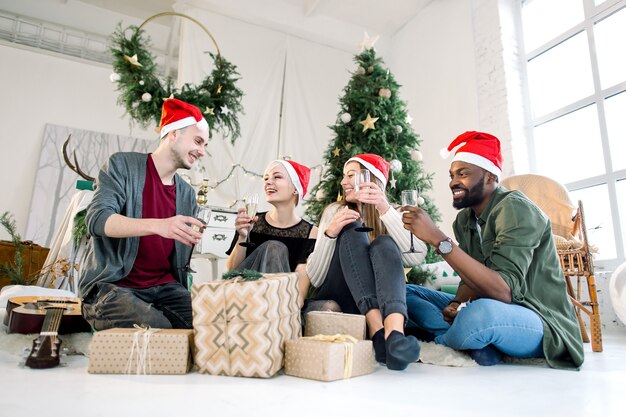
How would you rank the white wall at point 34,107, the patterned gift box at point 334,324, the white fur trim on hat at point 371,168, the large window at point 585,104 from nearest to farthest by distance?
the patterned gift box at point 334,324
the white fur trim on hat at point 371,168
the large window at point 585,104
the white wall at point 34,107

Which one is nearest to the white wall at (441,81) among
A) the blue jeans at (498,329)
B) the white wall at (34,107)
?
the blue jeans at (498,329)

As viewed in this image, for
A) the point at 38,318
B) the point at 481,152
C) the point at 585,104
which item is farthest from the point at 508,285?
the point at 585,104

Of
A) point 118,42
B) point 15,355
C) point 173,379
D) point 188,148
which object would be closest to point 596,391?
point 173,379

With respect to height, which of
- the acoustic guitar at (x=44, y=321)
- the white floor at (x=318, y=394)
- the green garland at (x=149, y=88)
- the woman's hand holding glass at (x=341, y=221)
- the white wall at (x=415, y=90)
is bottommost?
the white floor at (x=318, y=394)

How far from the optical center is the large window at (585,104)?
11.4 feet

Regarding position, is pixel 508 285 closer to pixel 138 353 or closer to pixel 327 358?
pixel 327 358

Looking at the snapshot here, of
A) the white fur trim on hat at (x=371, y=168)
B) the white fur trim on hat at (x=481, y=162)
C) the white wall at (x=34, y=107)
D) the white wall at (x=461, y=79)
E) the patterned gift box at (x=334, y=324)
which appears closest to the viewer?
the patterned gift box at (x=334, y=324)

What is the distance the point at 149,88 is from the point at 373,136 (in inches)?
72.6

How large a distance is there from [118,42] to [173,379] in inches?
122

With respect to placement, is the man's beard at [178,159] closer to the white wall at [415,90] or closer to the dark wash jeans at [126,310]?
the dark wash jeans at [126,310]

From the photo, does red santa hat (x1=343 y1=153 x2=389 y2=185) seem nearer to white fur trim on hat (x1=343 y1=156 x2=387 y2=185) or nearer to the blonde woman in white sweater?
white fur trim on hat (x1=343 y1=156 x2=387 y2=185)

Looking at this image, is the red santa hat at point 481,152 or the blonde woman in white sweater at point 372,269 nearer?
the blonde woman in white sweater at point 372,269

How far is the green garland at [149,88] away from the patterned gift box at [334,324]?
2591mm

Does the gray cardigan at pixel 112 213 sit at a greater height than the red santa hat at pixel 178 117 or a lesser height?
lesser
